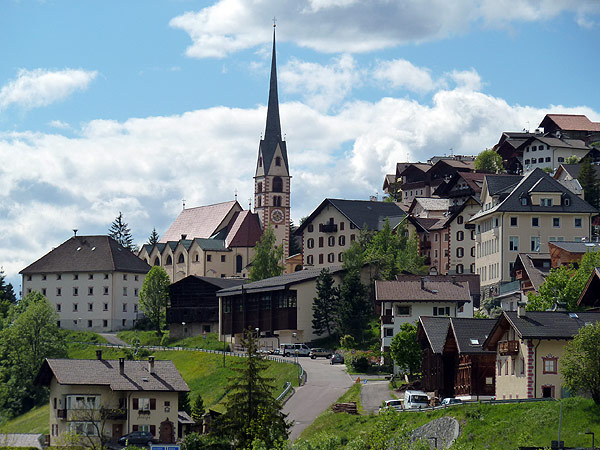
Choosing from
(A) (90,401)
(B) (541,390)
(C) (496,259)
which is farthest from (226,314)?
(B) (541,390)

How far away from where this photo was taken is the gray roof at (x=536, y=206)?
115125 mm

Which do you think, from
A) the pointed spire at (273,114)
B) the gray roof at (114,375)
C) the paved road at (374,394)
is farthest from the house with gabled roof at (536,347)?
the pointed spire at (273,114)

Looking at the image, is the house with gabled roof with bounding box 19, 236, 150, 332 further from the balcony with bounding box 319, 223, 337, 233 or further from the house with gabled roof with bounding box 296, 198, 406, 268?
the balcony with bounding box 319, 223, 337, 233

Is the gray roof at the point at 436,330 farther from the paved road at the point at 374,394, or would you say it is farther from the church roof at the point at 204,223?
the church roof at the point at 204,223

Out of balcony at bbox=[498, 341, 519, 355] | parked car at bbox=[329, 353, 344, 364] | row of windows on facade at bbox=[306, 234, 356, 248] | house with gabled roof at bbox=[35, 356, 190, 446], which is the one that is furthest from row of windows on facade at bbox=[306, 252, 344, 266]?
balcony at bbox=[498, 341, 519, 355]

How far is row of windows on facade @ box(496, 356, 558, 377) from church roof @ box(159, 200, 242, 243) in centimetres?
11988

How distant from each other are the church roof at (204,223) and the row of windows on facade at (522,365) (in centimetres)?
11988

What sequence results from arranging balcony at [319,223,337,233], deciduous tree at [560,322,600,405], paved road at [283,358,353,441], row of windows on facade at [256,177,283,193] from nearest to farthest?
1. deciduous tree at [560,322,600,405]
2. paved road at [283,358,353,441]
3. balcony at [319,223,337,233]
4. row of windows on facade at [256,177,283,193]

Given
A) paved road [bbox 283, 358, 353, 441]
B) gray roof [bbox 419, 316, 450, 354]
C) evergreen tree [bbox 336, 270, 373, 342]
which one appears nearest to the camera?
gray roof [bbox 419, 316, 450, 354]

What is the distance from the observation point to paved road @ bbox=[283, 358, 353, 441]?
80.0m

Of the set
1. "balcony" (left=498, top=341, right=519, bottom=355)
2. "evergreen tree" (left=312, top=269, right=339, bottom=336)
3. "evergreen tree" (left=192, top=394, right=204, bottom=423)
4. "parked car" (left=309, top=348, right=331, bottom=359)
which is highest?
"evergreen tree" (left=312, top=269, right=339, bottom=336)

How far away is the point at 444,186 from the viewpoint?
530ft

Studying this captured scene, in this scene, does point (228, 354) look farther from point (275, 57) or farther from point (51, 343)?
point (275, 57)

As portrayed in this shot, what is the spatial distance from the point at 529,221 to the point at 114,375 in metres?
44.0
